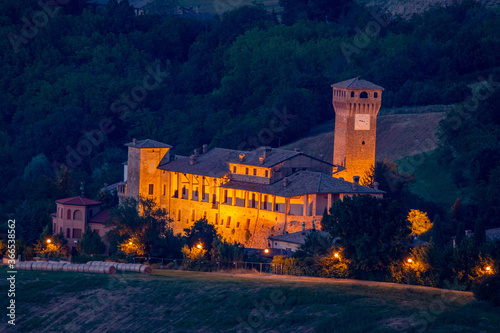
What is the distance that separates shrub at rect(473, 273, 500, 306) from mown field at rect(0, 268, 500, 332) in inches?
17.5

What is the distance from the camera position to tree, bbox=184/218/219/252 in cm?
7094

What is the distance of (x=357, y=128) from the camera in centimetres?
8300

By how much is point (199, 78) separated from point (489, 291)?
84.6m

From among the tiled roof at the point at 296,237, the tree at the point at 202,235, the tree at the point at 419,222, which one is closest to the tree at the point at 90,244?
the tree at the point at 202,235

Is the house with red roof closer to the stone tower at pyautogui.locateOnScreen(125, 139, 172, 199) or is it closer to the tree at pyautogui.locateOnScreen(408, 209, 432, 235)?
the stone tower at pyautogui.locateOnScreen(125, 139, 172, 199)

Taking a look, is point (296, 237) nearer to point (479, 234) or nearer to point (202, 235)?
point (202, 235)

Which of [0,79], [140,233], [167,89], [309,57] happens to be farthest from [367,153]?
[0,79]

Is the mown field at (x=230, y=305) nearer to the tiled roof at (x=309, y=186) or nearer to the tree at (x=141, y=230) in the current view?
the tree at (x=141, y=230)

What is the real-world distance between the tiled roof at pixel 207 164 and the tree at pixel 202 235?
6834 mm

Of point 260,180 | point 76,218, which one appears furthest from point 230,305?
point 76,218

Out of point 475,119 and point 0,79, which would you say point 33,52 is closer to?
point 0,79

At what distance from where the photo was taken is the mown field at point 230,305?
52.3 meters

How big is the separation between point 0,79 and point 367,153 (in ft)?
224

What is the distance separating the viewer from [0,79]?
140625mm
